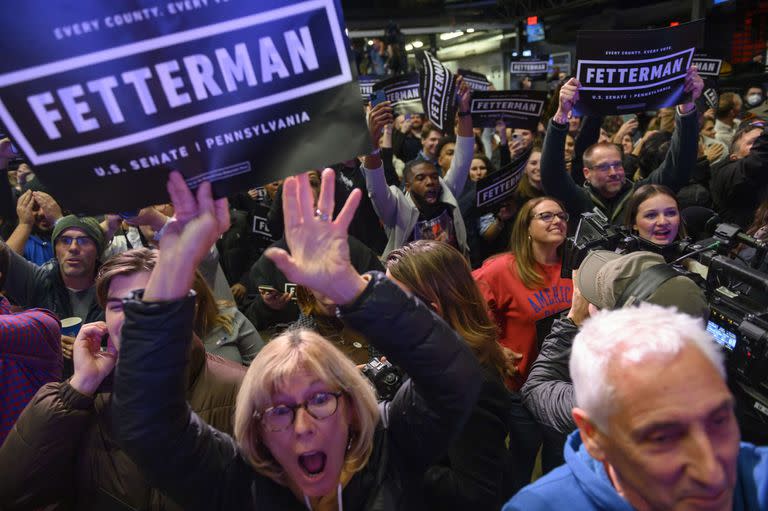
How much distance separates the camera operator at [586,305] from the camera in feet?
4.65

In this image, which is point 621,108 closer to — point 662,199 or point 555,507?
point 662,199

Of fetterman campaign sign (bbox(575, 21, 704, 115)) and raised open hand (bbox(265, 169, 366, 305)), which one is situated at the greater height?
raised open hand (bbox(265, 169, 366, 305))

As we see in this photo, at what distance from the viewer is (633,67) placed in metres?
3.11

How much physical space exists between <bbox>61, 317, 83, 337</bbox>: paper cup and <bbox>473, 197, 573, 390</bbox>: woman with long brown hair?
5.97 feet

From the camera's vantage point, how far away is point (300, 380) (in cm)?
138

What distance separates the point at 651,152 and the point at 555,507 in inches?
198

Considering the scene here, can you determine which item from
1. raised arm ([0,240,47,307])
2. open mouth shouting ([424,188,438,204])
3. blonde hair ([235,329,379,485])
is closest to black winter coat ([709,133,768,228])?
open mouth shouting ([424,188,438,204])

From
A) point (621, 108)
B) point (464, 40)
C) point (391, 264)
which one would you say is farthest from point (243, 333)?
point (464, 40)

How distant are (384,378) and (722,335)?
3.33ft

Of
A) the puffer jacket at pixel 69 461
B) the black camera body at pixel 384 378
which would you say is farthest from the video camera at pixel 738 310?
the puffer jacket at pixel 69 461

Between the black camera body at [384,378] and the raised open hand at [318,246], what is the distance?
686 millimetres

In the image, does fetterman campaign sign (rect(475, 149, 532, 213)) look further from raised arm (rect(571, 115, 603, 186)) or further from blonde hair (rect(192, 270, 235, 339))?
blonde hair (rect(192, 270, 235, 339))

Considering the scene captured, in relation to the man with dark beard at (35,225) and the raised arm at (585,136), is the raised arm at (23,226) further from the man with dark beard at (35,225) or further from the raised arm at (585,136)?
the raised arm at (585,136)

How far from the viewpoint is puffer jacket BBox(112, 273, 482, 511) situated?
3.80ft
